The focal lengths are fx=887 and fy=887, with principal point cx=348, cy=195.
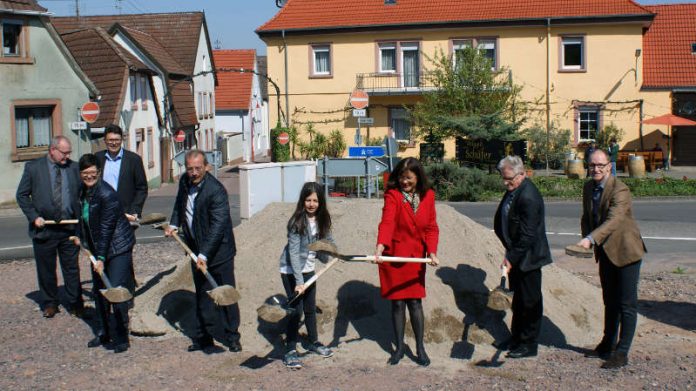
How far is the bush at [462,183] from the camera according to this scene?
24359 mm

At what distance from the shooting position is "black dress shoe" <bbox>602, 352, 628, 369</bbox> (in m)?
6.99

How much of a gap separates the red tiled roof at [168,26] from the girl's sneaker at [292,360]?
123ft

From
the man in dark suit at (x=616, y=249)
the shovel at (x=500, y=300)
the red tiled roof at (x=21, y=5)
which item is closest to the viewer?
the shovel at (x=500, y=300)

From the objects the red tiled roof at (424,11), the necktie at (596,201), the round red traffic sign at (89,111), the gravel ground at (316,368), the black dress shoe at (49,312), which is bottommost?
the gravel ground at (316,368)

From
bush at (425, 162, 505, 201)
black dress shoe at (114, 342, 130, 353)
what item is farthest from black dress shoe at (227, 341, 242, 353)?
bush at (425, 162, 505, 201)

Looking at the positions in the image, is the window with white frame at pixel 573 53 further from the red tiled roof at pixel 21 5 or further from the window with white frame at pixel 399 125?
the red tiled roof at pixel 21 5

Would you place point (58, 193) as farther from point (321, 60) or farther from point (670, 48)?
point (670, 48)

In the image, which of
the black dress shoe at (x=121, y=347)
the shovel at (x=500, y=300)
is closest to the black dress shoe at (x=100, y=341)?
the black dress shoe at (x=121, y=347)

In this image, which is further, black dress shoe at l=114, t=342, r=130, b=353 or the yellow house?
the yellow house

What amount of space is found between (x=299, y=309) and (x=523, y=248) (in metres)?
1.91

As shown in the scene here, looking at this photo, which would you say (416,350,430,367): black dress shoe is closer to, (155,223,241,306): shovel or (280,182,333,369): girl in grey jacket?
(280,182,333,369): girl in grey jacket

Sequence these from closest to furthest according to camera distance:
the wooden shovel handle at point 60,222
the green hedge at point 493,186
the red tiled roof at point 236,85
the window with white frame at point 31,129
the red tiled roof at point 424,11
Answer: the wooden shovel handle at point 60,222
the green hedge at point 493,186
the window with white frame at point 31,129
the red tiled roof at point 424,11
the red tiled roof at point 236,85

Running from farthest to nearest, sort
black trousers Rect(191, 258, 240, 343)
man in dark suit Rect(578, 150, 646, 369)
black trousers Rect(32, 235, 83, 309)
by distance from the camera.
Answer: black trousers Rect(32, 235, 83, 309) → black trousers Rect(191, 258, 240, 343) → man in dark suit Rect(578, 150, 646, 369)

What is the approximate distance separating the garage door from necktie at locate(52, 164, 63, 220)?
31.4m
